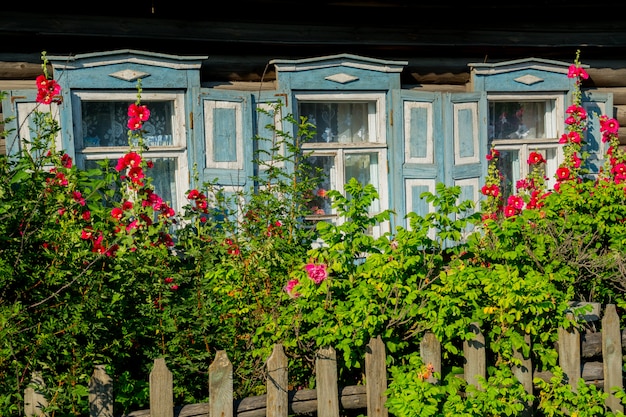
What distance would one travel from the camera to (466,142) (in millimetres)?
6992

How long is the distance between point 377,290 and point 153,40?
10.4ft

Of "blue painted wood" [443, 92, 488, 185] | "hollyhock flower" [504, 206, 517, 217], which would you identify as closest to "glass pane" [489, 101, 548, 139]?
"blue painted wood" [443, 92, 488, 185]

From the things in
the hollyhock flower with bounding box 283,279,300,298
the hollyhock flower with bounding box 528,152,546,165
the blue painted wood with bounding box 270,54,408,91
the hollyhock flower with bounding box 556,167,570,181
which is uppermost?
the blue painted wood with bounding box 270,54,408,91

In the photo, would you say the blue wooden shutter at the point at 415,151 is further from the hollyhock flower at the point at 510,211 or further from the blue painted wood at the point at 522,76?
the hollyhock flower at the point at 510,211

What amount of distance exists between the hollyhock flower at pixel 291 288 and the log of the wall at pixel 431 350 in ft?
2.12

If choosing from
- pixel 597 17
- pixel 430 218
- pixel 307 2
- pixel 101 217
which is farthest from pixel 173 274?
pixel 597 17

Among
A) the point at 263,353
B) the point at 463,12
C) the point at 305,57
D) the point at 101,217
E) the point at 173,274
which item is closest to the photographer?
the point at 263,353

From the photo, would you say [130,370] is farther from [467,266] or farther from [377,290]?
[467,266]

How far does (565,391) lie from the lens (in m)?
4.09

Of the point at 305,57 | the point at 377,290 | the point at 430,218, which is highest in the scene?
the point at 305,57

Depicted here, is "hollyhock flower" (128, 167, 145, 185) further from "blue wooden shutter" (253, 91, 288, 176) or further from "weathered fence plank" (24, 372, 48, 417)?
"weathered fence plank" (24, 372, 48, 417)

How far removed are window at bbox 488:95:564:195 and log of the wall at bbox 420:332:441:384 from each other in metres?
3.61

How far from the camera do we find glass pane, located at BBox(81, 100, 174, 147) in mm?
6109

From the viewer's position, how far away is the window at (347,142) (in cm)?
675
